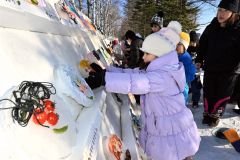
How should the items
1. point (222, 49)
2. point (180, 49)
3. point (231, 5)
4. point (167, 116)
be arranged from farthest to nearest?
point (222, 49) < point (231, 5) < point (180, 49) < point (167, 116)

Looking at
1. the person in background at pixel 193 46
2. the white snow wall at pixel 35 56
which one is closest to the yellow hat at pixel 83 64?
the white snow wall at pixel 35 56

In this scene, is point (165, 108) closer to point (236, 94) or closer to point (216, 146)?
point (216, 146)

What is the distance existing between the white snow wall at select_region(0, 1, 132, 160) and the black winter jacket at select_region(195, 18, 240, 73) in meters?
2.67

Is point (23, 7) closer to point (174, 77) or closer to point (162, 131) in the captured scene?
point (174, 77)

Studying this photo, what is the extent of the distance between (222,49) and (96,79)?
2923mm

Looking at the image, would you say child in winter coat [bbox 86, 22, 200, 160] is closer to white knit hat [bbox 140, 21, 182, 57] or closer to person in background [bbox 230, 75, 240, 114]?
white knit hat [bbox 140, 21, 182, 57]

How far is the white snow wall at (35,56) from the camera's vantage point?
175 cm

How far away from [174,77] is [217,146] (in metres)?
1.95

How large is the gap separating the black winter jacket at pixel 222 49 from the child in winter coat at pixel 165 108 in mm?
2234

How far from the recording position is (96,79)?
2705 mm

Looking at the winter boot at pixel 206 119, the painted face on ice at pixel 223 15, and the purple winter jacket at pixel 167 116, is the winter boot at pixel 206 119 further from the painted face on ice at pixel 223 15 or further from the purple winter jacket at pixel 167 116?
the purple winter jacket at pixel 167 116

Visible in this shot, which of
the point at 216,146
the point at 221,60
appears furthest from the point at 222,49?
the point at 216,146

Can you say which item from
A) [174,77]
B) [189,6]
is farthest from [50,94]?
[189,6]

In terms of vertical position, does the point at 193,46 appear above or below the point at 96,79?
below
